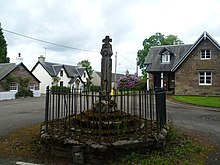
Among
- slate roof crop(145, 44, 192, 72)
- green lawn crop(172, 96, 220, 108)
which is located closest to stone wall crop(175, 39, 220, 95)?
slate roof crop(145, 44, 192, 72)

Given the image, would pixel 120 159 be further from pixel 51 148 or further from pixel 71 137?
pixel 51 148

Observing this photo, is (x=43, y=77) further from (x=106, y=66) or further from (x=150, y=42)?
(x=106, y=66)

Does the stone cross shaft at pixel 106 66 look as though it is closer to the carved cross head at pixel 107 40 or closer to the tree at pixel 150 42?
the carved cross head at pixel 107 40

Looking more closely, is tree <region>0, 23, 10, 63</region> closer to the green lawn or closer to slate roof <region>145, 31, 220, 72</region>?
slate roof <region>145, 31, 220, 72</region>

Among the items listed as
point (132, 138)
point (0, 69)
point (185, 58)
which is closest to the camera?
point (132, 138)

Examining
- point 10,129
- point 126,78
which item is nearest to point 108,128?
point 10,129

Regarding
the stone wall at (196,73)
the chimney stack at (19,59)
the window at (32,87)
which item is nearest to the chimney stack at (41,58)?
the window at (32,87)

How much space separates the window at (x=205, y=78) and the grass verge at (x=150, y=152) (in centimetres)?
2041

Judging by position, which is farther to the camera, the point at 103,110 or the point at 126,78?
the point at 126,78

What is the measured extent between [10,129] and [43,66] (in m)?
36.4

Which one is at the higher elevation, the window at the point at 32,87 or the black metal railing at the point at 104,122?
the window at the point at 32,87

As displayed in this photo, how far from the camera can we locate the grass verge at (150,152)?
197 inches

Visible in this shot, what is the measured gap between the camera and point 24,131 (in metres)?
7.94

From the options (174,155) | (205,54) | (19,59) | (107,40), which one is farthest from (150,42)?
(174,155)
